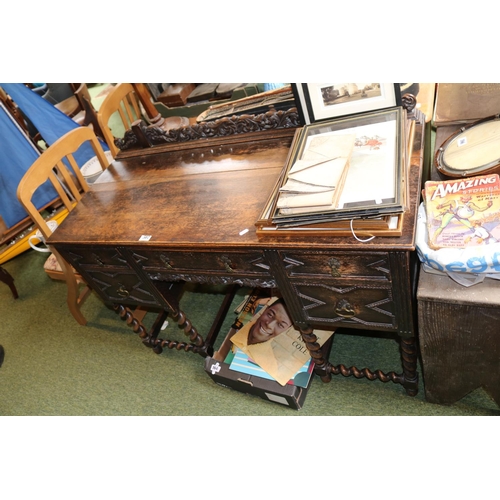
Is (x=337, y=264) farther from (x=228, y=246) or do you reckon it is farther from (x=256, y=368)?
(x=256, y=368)

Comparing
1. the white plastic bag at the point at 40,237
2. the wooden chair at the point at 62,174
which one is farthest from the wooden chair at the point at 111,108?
the white plastic bag at the point at 40,237

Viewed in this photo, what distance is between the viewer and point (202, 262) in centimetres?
138

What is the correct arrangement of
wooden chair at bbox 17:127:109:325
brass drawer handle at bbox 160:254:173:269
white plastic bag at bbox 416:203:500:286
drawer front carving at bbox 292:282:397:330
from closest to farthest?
1. white plastic bag at bbox 416:203:500:286
2. drawer front carving at bbox 292:282:397:330
3. brass drawer handle at bbox 160:254:173:269
4. wooden chair at bbox 17:127:109:325

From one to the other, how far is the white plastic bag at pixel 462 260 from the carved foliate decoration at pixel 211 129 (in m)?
0.71

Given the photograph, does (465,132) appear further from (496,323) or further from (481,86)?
(496,323)

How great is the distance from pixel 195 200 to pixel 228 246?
32 centimetres

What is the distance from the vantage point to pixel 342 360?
6.08 ft

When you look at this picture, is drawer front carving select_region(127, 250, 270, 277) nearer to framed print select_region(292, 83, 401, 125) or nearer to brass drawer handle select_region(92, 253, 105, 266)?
brass drawer handle select_region(92, 253, 105, 266)

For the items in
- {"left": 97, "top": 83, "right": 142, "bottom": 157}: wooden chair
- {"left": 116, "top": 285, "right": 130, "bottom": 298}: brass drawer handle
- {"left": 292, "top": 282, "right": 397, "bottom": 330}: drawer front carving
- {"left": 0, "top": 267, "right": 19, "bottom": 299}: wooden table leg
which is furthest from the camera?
{"left": 0, "top": 267, "right": 19, "bottom": 299}: wooden table leg

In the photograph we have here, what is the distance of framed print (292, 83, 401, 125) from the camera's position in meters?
1.23

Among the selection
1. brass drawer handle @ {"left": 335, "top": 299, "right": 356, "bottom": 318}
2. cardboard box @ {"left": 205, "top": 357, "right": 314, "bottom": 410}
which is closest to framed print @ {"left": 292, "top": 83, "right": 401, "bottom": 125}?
brass drawer handle @ {"left": 335, "top": 299, "right": 356, "bottom": 318}

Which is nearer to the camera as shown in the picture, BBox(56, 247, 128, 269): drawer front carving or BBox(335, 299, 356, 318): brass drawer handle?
BBox(335, 299, 356, 318): brass drawer handle

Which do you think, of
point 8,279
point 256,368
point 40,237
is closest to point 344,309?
point 256,368

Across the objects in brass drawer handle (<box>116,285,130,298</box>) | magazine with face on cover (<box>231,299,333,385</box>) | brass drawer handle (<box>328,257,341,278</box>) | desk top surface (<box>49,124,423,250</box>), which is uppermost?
desk top surface (<box>49,124,423,250</box>)
